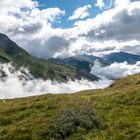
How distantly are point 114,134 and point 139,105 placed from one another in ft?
25.1

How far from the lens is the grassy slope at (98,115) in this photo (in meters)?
28.5

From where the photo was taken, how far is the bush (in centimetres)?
3020

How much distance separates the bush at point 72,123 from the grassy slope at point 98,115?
650 millimetres

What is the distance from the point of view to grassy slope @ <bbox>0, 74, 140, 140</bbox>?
93.6ft

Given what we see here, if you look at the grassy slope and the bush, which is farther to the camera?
the bush

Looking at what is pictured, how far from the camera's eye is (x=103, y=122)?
3119cm

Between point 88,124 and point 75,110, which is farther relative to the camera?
point 75,110

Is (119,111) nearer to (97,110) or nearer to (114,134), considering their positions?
(97,110)

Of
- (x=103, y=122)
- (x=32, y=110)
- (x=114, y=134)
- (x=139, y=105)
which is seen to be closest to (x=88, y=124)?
(x=103, y=122)

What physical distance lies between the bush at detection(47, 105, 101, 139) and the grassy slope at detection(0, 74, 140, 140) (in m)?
0.65

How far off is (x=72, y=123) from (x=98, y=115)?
325cm

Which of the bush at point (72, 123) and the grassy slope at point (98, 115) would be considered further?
the bush at point (72, 123)

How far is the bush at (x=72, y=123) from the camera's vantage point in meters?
30.2

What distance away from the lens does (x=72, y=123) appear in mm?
30875
